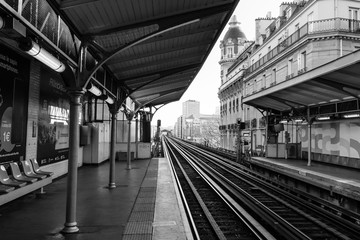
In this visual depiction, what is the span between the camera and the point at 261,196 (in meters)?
11.8

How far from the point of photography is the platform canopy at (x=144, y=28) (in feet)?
19.1

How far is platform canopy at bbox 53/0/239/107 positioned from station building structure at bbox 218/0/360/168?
4104mm

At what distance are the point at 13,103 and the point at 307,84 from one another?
33.4 ft

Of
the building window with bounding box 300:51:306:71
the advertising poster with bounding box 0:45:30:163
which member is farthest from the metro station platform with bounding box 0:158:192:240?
the building window with bounding box 300:51:306:71

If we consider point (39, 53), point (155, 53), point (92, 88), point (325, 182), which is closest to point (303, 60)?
point (325, 182)

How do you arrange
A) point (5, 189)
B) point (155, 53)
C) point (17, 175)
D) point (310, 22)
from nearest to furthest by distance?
point (5, 189)
point (17, 175)
point (155, 53)
point (310, 22)

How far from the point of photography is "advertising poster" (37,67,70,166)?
33.1 ft

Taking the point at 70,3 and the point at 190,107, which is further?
the point at 190,107

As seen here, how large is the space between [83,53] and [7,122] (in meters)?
3.14

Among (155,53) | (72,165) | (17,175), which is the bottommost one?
(17,175)

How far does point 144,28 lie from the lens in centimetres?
797

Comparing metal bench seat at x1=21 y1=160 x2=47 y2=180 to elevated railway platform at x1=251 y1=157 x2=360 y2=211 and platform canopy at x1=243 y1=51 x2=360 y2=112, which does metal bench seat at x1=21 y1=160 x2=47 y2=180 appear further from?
platform canopy at x1=243 y1=51 x2=360 y2=112

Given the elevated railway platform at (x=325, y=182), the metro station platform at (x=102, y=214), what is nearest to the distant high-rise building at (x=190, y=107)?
the elevated railway platform at (x=325, y=182)

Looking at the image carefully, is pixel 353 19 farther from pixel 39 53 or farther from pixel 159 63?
pixel 39 53
